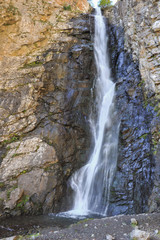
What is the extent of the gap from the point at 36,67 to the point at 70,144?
5548mm

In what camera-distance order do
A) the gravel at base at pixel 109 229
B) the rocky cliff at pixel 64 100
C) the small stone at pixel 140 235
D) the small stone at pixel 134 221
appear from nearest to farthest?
the small stone at pixel 140 235 < the gravel at base at pixel 109 229 < the small stone at pixel 134 221 < the rocky cliff at pixel 64 100

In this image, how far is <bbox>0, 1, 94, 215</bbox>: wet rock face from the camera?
9.01m

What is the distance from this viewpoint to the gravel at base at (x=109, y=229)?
15.0 feet

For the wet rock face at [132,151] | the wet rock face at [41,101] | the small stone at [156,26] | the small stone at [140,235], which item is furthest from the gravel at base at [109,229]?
the small stone at [156,26]

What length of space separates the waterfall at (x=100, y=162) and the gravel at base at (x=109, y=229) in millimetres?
2913

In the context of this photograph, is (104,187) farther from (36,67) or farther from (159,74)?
(36,67)

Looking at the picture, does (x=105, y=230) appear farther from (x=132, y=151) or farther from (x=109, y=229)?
(x=132, y=151)

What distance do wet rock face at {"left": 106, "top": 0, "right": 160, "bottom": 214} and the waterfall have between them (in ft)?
1.51

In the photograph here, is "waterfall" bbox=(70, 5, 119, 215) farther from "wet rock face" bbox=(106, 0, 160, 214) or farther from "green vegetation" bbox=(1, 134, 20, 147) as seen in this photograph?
"green vegetation" bbox=(1, 134, 20, 147)

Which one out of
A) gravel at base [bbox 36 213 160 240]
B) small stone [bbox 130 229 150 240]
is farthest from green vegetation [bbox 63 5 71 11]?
small stone [bbox 130 229 150 240]

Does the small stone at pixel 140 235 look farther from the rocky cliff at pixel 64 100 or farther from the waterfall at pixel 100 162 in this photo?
the waterfall at pixel 100 162

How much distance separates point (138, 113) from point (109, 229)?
19.4 ft

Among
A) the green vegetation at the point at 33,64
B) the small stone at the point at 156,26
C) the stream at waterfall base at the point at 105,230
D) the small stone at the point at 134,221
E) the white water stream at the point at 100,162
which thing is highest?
the small stone at the point at 156,26

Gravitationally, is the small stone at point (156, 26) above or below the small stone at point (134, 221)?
above
